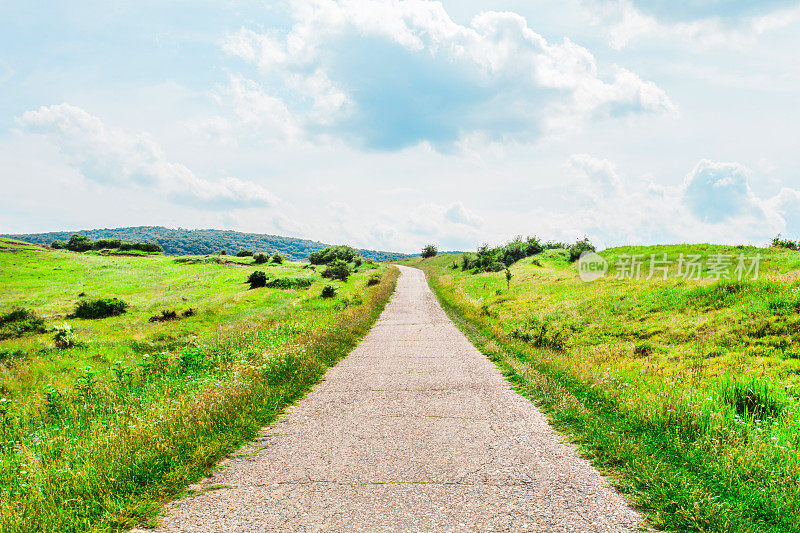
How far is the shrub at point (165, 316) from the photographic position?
31.2 meters

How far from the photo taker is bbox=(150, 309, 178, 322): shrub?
31203mm

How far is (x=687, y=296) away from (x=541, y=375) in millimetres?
13389

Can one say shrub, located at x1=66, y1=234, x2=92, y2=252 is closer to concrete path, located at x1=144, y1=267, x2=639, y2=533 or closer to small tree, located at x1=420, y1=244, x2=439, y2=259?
small tree, located at x1=420, y1=244, x2=439, y2=259

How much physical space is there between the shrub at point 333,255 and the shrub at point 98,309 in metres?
52.4

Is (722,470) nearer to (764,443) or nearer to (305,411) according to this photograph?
(764,443)

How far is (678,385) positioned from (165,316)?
3283 centimetres

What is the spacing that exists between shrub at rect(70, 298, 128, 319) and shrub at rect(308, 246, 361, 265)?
52.4 meters

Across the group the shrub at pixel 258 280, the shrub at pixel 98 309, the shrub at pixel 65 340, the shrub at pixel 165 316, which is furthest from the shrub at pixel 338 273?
the shrub at pixel 65 340

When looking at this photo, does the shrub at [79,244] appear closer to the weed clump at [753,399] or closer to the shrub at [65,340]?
the shrub at [65,340]

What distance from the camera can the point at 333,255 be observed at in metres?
91.6

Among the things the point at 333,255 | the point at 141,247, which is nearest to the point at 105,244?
the point at 141,247

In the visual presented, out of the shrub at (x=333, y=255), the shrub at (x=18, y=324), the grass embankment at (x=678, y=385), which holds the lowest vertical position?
the shrub at (x=18, y=324)

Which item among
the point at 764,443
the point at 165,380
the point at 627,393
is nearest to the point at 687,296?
the point at 627,393

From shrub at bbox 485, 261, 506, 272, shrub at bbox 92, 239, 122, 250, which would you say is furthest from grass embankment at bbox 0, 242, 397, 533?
shrub at bbox 92, 239, 122, 250
